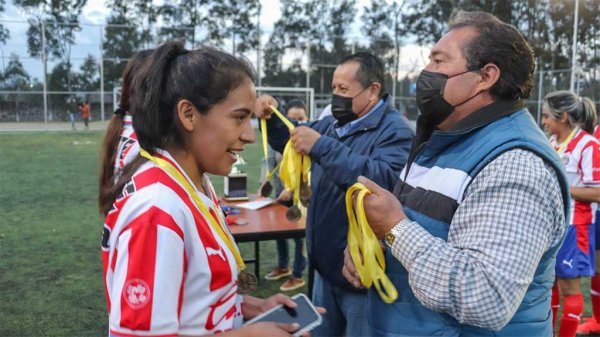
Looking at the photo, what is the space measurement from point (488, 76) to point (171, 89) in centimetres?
103

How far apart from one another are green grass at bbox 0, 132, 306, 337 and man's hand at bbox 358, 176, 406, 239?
347 centimetres

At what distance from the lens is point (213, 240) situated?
4.58ft

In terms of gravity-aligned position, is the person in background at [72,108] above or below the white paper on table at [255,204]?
above

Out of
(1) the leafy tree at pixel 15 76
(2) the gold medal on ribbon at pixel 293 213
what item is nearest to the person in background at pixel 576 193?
(2) the gold medal on ribbon at pixel 293 213

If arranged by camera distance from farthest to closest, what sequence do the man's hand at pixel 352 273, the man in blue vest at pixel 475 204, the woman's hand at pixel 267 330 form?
1. the man's hand at pixel 352 273
2. the woman's hand at pixel 267 330
3. the man in blue vest at pixel 475 204

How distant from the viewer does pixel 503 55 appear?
161 cm

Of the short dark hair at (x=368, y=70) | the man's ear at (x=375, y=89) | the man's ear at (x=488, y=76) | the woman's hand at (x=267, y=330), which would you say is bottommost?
the woman's hand at (x=267, y=330)

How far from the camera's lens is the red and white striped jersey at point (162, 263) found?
48.4 inches

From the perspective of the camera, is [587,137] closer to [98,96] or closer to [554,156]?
[554,156]

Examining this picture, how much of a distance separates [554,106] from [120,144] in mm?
3577

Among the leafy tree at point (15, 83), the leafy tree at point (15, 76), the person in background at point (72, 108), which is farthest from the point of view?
the person in background at point (72, 108)

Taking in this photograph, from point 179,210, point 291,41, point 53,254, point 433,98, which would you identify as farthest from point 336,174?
point 291,41

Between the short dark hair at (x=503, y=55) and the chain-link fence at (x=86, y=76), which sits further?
the chain-link fence at (x=86, y=76)

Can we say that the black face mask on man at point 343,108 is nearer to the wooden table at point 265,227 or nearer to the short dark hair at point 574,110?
the wooden table at point 265,227
